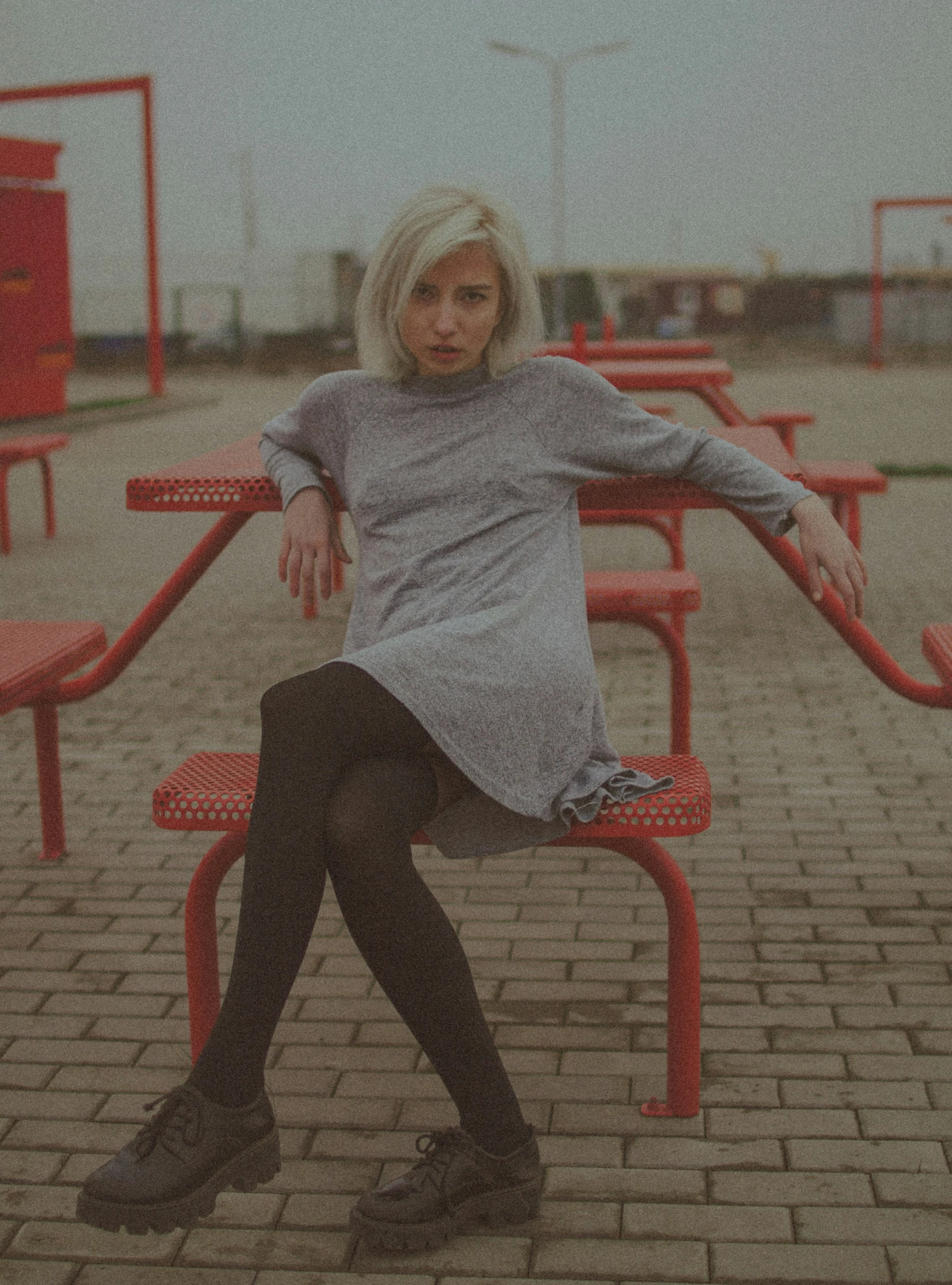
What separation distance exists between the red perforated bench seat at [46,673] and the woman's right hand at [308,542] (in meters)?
0.69

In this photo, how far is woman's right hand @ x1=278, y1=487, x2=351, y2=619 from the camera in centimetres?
281

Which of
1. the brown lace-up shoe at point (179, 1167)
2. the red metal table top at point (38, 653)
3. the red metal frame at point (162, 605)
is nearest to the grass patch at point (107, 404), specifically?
the red metal table top at point (38, 653)

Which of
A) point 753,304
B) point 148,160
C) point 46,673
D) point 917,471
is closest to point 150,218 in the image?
point 148,160

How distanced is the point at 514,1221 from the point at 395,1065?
22.8 inches

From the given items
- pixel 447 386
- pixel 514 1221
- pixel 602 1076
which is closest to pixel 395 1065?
pixel 602 1076

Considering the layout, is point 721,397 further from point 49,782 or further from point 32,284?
point 32,284

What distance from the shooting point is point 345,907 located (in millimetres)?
2340

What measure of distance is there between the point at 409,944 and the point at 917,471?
10998 mm

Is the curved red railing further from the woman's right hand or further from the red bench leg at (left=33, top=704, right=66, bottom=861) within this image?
the red bench leg at (left=33, top=704, right=66, bottom=861)

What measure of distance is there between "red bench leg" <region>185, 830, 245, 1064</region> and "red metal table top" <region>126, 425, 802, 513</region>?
0.62 m

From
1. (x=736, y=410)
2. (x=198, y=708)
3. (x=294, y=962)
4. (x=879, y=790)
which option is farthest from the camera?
(x=736, y=410)

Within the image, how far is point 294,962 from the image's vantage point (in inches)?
91.3

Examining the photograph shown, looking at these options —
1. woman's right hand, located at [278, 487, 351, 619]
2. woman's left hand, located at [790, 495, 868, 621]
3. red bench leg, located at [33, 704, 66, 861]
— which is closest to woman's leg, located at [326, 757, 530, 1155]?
woman's right hand, located at [278, 487, 351, 619]

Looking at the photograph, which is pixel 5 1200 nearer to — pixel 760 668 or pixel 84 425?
pixel 760 668
